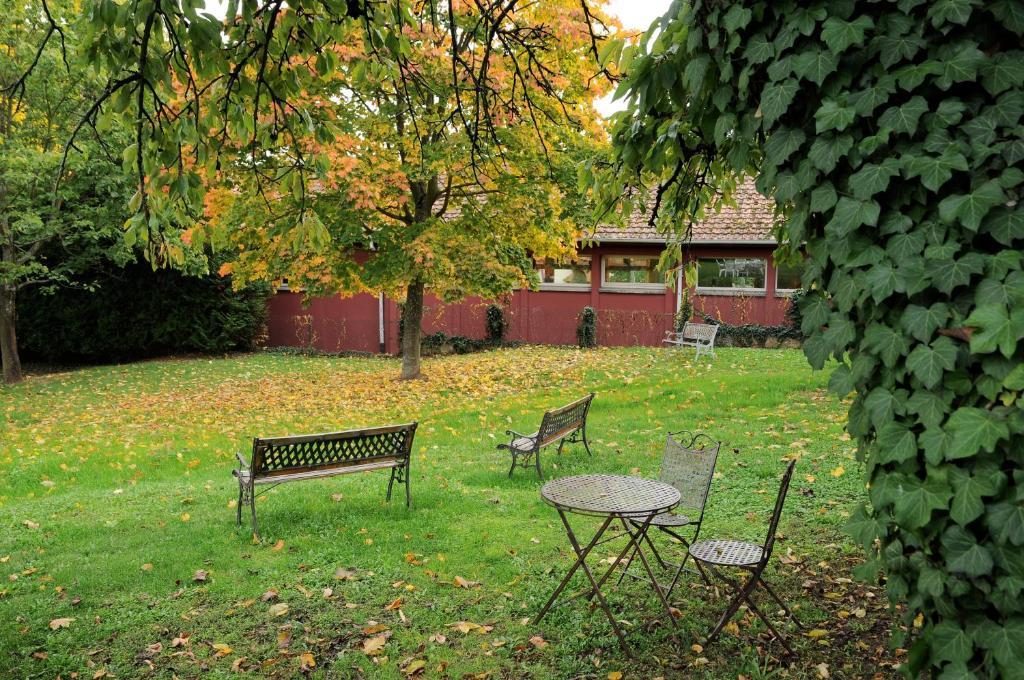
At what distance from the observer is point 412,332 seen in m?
15.8

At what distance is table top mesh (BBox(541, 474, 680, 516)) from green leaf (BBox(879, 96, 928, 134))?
8.06 feet

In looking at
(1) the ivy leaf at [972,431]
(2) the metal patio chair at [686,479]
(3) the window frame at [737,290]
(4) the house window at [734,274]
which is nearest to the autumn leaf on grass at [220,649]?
(2) the metal patio chair at [686,479]

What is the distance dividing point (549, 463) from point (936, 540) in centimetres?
624

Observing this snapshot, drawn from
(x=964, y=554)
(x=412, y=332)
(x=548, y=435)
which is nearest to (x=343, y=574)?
(x=548, y=435)

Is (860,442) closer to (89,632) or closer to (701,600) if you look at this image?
(701,600)

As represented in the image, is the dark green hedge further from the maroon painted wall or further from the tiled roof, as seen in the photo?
the tiled roof

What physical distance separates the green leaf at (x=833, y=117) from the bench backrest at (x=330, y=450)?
495 cm

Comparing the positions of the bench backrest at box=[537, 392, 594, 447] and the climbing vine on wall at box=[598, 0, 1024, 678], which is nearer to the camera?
the climbing vine on wall at box=[598, 0, 1024, 678]

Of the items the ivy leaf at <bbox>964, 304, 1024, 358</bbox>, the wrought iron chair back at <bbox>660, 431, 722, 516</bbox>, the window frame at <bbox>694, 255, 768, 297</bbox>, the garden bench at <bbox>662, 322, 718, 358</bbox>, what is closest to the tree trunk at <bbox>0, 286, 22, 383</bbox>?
the garden bench at <bbox>662, 322, 718, 358</bbox>

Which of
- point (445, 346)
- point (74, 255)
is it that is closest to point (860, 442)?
point (445, 346)

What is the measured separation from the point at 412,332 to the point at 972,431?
45.9 ft

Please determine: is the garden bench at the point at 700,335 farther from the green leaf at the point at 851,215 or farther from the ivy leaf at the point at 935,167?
the ivy leaf at the point at 935,167

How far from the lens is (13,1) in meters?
14.1

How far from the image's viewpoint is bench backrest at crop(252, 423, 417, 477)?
633 cm
